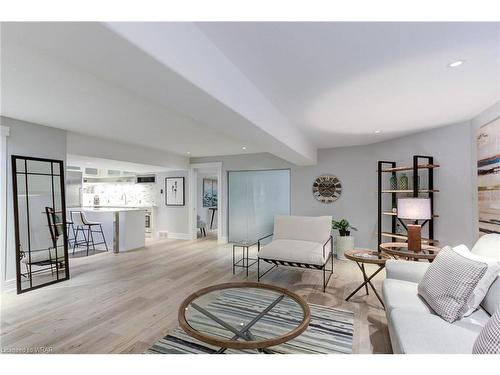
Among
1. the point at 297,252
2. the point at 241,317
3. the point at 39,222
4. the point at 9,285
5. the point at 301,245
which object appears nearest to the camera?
the point at 241,317

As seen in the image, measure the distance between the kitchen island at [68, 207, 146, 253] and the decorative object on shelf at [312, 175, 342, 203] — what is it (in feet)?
13.2

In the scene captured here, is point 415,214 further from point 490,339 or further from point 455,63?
point 490,339

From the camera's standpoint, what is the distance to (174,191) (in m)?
7.02

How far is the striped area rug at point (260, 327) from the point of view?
179 cm

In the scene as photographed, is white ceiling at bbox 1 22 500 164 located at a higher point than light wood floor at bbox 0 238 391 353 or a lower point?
higher

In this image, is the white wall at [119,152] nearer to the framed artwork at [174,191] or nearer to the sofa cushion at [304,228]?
the framed artwork at [174,191]

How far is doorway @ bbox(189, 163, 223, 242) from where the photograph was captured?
21.3ft

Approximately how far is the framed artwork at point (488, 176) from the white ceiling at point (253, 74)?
0.31 meters

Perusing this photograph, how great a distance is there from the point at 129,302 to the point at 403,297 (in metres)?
2.78

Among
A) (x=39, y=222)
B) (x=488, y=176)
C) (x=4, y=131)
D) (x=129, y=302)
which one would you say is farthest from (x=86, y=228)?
(x=488, y=176)

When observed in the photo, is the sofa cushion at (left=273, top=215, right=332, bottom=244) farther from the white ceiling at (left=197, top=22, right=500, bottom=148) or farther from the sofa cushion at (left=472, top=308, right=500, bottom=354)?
the sofa cushion at (left=472, top=308, right=500, bottom=354)

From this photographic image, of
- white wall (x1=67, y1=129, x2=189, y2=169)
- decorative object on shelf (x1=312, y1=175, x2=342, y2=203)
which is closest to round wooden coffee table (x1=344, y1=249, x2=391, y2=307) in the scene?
decorative object on shelf (x1=312, y1=175, x2=342, y2=203)

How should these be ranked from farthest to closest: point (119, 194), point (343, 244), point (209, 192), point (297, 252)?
point (209, 192) → point (119, 194) → point (343, 244) → point (297, 252)
